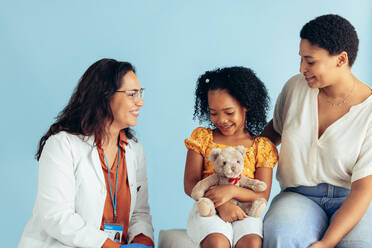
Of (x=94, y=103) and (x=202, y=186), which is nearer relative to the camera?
(x=202, y=186)

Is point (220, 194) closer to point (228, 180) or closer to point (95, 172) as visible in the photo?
point (228, 180)

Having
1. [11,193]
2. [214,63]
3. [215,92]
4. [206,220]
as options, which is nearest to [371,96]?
[215,92]

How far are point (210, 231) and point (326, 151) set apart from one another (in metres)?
0.60

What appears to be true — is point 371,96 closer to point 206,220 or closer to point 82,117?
point 206,220

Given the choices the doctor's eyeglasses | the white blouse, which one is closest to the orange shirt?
the doctor's eyeglasses

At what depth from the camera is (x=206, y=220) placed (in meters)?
2.04

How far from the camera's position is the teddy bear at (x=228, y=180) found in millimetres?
2051

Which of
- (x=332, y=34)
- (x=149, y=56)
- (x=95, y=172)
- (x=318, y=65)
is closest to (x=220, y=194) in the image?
(x=95, y=172)

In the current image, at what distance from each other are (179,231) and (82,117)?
2.11 ft

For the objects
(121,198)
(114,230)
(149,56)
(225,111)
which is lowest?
(114,230)

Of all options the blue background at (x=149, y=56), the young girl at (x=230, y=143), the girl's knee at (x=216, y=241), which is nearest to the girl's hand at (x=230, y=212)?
the young girl at (x=230, y=143)

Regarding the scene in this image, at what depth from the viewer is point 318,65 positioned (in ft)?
6.95

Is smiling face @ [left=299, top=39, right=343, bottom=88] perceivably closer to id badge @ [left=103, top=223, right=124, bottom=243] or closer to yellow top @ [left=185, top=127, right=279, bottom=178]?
yellow top @ [left=185, top=127, right=279, bottom=178]

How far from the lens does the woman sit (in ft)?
6.68
